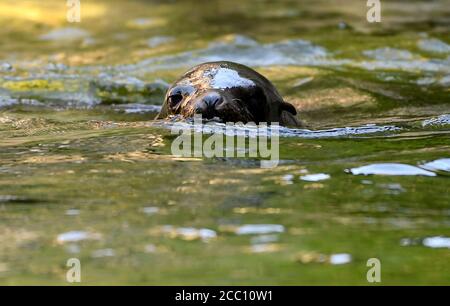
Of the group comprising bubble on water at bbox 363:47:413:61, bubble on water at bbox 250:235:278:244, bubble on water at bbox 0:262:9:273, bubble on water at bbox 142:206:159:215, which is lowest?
bubble on water at bbox 0:262:9:273

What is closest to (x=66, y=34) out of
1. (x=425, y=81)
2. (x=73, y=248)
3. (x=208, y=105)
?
(x=425, y=81)

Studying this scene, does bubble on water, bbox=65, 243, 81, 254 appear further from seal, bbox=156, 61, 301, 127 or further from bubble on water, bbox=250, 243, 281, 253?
seal, bbox=156, 61, 301, 127

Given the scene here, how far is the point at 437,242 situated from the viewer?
3650 mm

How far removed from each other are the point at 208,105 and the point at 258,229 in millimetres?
2453

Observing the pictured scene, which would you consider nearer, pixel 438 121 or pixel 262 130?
pixel 262 130

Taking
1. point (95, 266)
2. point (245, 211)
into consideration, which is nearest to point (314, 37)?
point (245, 211)

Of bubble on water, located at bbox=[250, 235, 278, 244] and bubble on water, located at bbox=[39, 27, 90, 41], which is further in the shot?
bubble on water, located at bbox=[39, 27, 90, 41]

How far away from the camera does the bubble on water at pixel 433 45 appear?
10820mm

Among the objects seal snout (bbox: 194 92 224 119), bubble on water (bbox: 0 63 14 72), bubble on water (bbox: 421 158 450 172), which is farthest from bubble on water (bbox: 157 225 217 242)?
bubble on water (bbox: 0 63 14 72)

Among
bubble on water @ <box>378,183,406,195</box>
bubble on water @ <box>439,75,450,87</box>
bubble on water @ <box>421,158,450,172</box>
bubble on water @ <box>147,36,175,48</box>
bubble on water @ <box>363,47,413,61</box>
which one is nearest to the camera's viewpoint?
bubble on water @ <box>378,183,406,195</box>

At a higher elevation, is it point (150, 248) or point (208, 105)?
point (208, 105)

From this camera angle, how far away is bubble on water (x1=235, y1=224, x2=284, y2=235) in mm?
3646

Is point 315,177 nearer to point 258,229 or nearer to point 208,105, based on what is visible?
point 258,229
